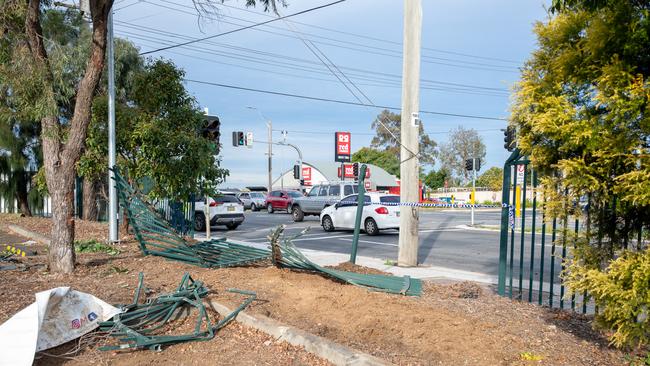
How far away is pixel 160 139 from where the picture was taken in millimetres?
11625

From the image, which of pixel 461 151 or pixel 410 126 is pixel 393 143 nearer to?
pixel 461 151

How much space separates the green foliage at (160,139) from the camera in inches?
464

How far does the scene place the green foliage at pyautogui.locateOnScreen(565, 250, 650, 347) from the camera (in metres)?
3.83

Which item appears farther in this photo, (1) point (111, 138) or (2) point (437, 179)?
(2) point (437, 179)

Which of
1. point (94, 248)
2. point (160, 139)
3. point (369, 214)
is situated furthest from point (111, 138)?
point (369, 214)

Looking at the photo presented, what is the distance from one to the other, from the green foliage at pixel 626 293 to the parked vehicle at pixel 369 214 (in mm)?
13754

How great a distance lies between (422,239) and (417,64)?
26.8 ft

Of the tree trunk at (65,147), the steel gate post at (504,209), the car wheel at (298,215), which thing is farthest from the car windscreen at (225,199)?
the steel gate post at (504,209)

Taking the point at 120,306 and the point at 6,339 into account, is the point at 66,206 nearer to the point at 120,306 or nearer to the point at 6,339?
the point at 120,306

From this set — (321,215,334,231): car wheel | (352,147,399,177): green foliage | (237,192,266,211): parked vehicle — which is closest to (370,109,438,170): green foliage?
(352,147,399,177): green foliage

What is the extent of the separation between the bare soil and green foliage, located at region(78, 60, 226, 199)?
14.1 ft

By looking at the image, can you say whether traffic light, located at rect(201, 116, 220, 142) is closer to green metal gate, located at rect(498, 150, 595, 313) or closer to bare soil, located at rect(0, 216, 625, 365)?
bare soil, located at rect(0, 216, 625, 365)

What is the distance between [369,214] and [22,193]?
12.7 metres

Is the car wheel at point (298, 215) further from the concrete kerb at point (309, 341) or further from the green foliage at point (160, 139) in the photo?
the concrete kerb at point (309, 341)
